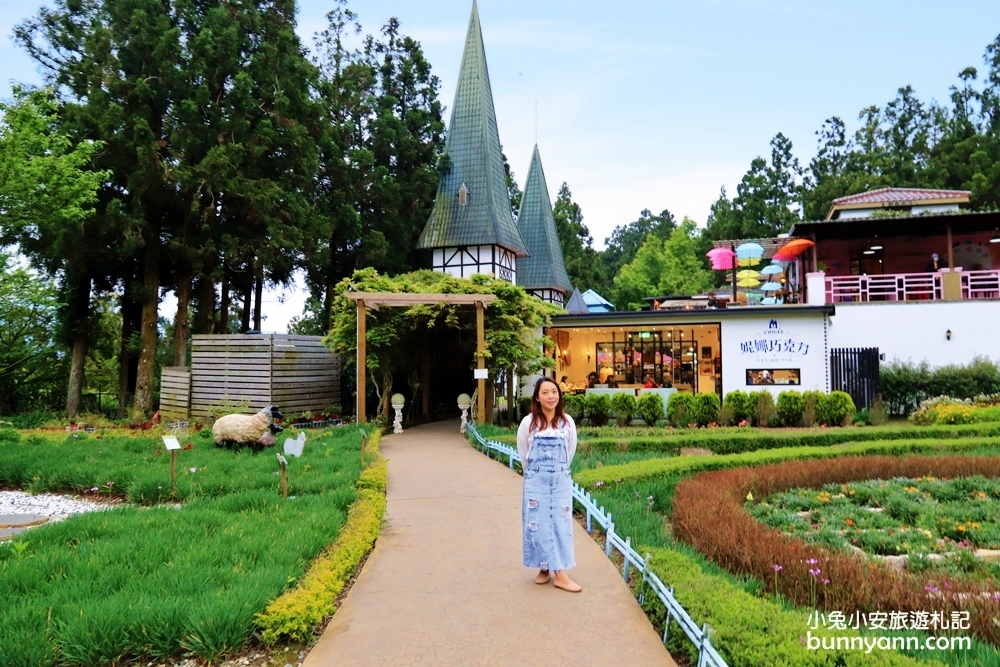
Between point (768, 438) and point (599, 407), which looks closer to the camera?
point (768, 438)

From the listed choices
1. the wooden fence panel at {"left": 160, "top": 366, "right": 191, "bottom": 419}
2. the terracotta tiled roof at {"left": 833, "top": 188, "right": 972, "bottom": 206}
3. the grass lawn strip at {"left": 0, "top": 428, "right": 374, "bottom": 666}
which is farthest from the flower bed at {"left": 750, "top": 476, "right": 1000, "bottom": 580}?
the terracotta tiled roof at {"left": 833, "top": 188, "right": 972, "bottom": 206}

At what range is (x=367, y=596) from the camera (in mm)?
4121

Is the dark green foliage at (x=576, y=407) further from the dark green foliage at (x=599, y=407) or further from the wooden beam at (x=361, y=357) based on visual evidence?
the wooden beam at (x=361, y=357)

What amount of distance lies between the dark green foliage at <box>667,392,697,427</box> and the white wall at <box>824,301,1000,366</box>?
4568 mm

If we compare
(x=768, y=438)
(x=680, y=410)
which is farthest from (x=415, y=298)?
(x=768, y=438)

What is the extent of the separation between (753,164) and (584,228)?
11.8 meters

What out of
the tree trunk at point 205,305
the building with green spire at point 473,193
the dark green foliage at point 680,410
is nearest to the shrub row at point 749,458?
the dark green foliage at point 680,410

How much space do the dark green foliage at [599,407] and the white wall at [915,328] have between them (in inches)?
238

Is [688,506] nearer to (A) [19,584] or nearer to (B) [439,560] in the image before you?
(B) [439,560]

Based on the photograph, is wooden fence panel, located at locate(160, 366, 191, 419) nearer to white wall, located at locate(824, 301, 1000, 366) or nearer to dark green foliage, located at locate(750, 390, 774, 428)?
dark green foliage, located at locate(750, 390, 774, 428)

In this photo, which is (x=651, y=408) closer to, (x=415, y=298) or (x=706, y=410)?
(x=706, y=410)

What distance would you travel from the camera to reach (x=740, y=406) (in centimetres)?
1364

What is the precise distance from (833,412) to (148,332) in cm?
1760

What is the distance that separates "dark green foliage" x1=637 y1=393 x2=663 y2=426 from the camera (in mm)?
13797
